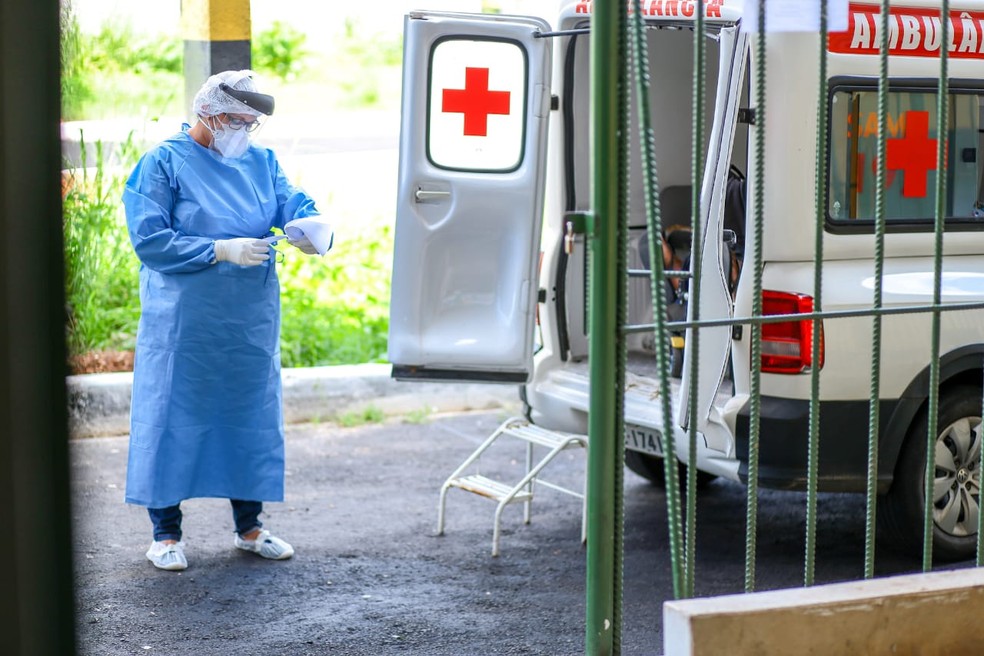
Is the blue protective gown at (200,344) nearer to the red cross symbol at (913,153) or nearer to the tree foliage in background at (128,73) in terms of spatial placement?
the tree foliage in background at (128,73)

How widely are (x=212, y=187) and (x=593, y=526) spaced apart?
2505 mm

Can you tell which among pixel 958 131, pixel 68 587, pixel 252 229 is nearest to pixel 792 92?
pixel 958 131

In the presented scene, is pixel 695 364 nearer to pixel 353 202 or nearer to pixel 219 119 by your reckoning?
pixel 219 119

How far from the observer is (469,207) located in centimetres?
520

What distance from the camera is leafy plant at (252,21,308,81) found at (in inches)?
477

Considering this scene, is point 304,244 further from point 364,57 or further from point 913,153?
point 364,57

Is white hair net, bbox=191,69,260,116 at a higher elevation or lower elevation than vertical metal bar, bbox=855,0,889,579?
Result: higher

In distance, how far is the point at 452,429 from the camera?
7.20 meters

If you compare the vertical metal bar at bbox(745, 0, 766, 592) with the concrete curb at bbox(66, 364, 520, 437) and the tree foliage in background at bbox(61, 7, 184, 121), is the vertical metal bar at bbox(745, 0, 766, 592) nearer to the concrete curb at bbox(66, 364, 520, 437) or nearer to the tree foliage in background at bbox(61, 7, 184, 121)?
the concrete curb at bbox(66, 364, 520, 437)

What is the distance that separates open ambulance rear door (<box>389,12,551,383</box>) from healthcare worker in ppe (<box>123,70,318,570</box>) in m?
0.54

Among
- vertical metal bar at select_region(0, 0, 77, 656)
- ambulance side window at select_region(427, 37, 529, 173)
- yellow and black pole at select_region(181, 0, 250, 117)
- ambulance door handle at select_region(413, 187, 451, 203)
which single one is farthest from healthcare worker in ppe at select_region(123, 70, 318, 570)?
vertical metal bar at select_region(0, 0, 77, 656)

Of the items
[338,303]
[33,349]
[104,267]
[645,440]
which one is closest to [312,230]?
[645,440]

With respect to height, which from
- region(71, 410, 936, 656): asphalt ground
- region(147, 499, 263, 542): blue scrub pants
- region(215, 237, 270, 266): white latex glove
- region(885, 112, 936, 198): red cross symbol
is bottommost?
region(71, 410, 936, 656): asphalt ground

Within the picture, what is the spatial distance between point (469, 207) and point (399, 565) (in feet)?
4.79
